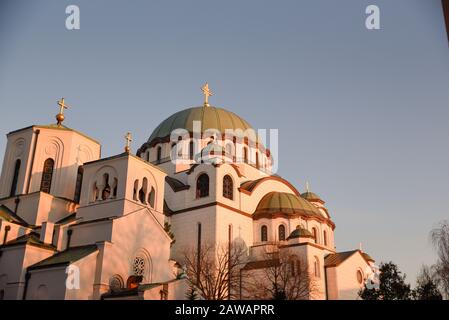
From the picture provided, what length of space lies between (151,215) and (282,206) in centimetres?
1129

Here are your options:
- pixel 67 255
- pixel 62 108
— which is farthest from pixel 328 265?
pixel 62 108

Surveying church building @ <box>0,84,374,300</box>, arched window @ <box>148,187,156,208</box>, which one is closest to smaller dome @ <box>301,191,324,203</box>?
church building @ <box>0,84,374,300</box>

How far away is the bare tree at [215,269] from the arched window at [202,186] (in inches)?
153

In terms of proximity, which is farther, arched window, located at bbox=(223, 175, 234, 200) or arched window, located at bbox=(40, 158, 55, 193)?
arched window, located at bbox=(223, 175, 234, 200)

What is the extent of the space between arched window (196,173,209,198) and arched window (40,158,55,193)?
30.6 feet

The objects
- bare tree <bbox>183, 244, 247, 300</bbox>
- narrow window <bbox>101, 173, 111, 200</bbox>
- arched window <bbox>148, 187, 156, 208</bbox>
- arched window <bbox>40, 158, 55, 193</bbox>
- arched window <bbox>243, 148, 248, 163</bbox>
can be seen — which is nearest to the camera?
bare tree <bbox>183, 244, 247, 300</bbox>

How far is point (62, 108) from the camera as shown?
3084 cm

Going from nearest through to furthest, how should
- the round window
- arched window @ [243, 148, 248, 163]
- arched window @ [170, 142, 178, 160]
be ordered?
1. the round window
2. arched window @ [170, 142, 178, 160]
3. arched window @ [243, 148, 248, 163]

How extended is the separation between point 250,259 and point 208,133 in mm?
10790

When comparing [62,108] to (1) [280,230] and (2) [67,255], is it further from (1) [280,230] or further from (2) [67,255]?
(1) [280,230]

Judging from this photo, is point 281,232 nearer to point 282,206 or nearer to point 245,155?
point 282,206

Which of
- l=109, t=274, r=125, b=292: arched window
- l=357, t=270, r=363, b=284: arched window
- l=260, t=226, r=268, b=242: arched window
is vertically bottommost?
l=109, t=274, r=125, b=292: arched window

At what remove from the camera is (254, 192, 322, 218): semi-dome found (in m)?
33.5

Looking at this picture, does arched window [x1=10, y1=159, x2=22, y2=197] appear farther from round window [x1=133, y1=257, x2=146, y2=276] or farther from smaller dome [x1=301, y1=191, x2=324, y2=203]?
smaller dome [x1=301, y1=191, x2=324, y2=203]
